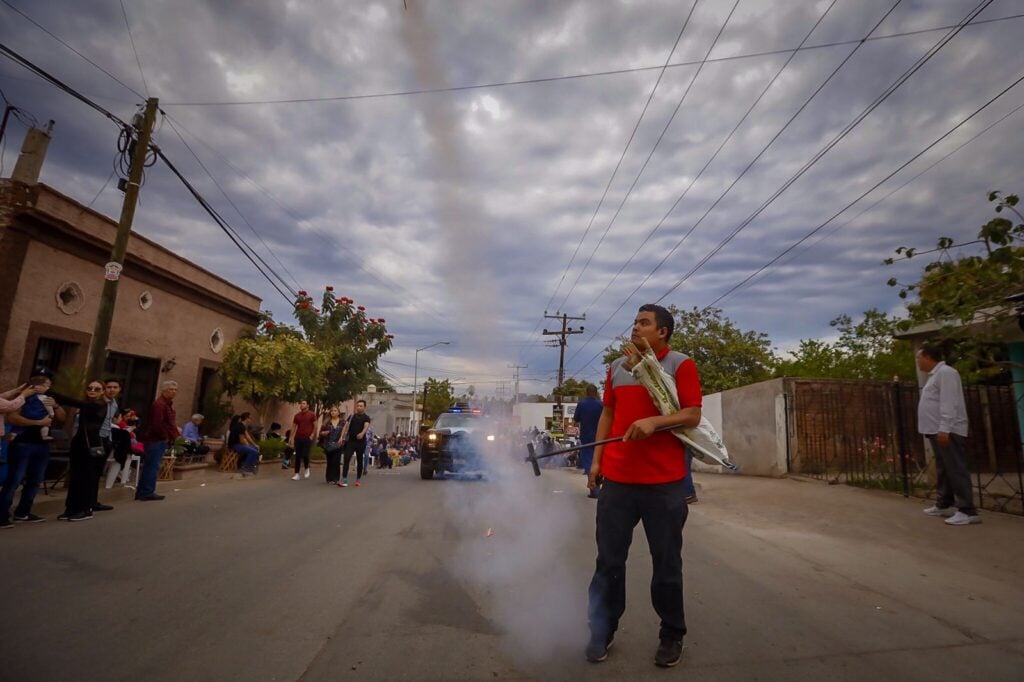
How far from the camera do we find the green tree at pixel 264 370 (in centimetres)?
1524

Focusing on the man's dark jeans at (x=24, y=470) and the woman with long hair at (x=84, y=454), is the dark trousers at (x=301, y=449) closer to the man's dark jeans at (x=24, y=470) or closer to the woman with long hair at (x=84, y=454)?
the woman with long hair at (x=84, y=454)

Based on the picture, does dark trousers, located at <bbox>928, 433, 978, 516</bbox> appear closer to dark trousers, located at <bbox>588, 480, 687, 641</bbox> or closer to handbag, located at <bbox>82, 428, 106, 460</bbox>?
dark trousers, located at <bbox>588, 480, 687, 641</bbox>

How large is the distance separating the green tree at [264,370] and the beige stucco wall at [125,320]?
920mm

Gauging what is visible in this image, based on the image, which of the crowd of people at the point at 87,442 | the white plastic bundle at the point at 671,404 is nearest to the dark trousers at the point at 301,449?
the crowd of people at the point at 87,442

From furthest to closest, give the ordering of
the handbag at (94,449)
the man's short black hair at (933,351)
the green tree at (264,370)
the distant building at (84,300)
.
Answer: the green tree at (264,370), the distant building at (84,300), the handbag at (94,449), the man's short black hair at (933,351)

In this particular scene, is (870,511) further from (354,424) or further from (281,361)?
(281,361)

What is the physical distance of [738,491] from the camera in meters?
9.88

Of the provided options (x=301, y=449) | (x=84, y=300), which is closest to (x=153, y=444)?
(x=301, y=449)

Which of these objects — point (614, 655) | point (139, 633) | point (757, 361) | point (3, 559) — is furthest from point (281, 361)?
point (757, 361)

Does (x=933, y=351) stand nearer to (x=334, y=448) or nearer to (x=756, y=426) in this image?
(x=756, y=426)

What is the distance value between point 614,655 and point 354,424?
903 centimetres

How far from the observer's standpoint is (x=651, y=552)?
2773mm

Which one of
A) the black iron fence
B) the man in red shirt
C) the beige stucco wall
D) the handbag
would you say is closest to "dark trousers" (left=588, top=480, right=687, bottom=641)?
the man in red shirt

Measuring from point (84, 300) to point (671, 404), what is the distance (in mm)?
12919
